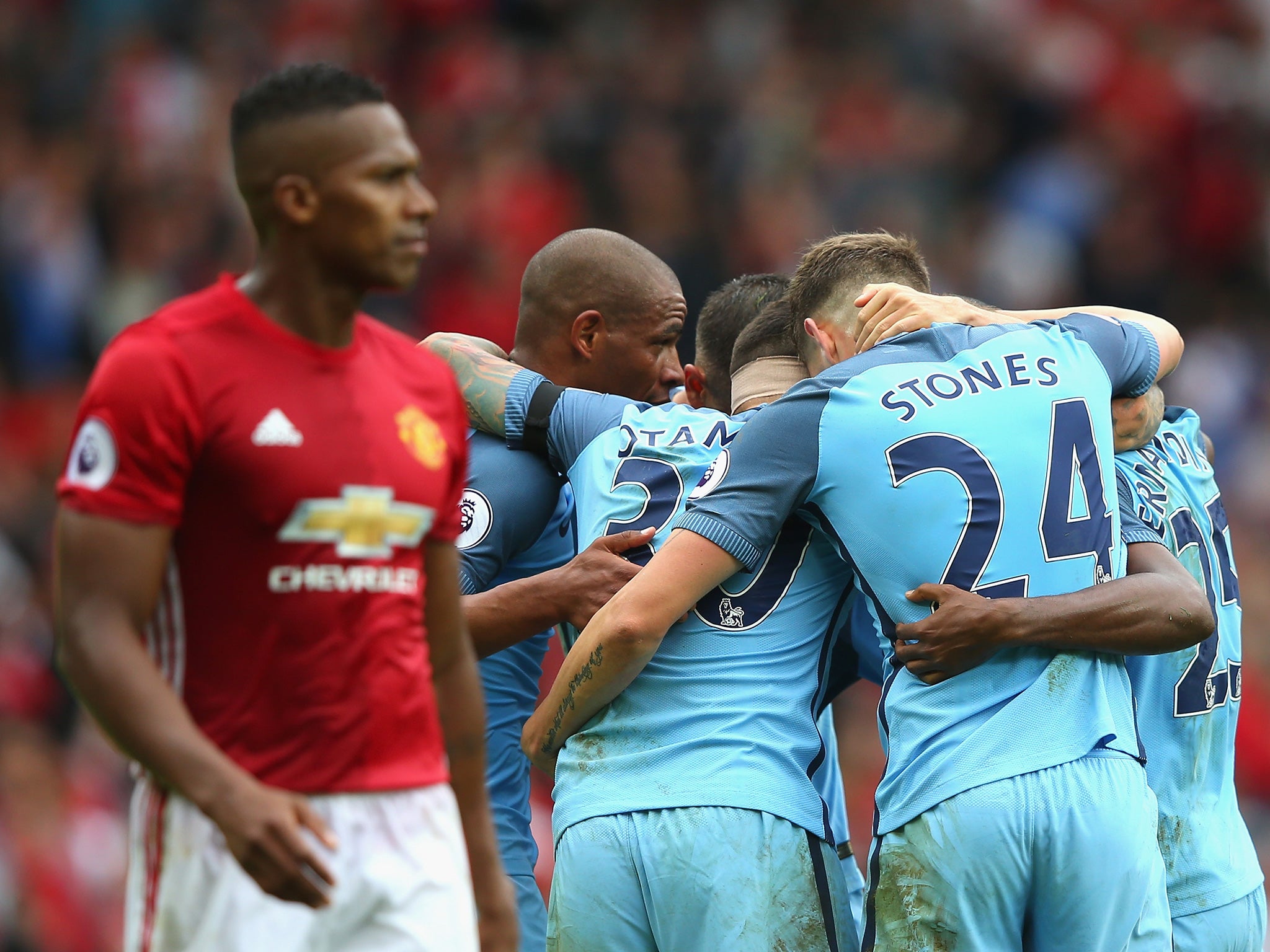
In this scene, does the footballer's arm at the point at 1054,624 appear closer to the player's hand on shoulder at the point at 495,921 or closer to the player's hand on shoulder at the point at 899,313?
the player's hand on shoulder at the point at 899,313

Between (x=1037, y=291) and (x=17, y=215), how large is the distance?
7.76 m

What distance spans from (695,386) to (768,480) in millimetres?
1249

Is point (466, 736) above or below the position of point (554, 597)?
below

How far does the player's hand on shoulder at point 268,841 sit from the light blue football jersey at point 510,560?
1901 millimetres

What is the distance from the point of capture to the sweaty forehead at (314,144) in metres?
2.74

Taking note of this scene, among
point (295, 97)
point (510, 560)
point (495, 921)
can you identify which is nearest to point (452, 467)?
point (295, 97)

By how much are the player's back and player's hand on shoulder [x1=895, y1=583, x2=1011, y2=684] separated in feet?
1.42

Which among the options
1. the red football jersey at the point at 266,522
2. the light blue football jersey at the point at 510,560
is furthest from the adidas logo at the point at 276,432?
the light blue football jersey at the point at 510,560

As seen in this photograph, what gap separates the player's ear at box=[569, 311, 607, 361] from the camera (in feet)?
16.2

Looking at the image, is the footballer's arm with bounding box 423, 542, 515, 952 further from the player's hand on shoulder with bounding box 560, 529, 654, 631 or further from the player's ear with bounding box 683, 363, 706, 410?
the player's ear with bounding box 683, 363, 706, 410

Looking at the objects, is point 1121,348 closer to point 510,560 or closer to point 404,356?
point 510,560

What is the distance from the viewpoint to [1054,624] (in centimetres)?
360

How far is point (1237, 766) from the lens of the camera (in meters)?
9.23

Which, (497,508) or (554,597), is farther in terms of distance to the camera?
(497,508)
